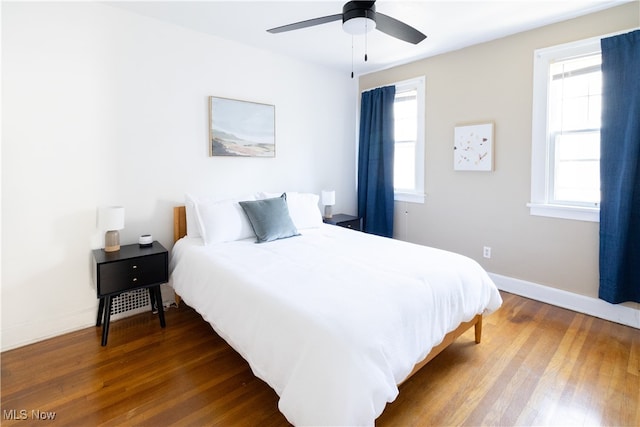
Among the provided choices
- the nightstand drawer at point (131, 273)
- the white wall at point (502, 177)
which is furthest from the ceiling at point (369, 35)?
the nightstand drawer at point (131, 273)

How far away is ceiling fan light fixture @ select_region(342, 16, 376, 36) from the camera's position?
6.70 ft

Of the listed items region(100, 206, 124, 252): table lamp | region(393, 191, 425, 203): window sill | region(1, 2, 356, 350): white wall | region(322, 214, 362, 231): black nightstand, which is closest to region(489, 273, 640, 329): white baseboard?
region(393, 191, 425, 203): window sill

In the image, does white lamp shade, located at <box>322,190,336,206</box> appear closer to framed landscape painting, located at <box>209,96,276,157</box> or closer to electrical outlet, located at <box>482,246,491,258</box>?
framed landscape painting, located at <box>209,96,276,157</box>

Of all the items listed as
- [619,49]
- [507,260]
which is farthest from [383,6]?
[507,260]

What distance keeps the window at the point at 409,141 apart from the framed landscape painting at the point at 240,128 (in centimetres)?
163

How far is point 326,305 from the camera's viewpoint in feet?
5.24

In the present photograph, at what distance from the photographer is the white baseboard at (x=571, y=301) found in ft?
8.80

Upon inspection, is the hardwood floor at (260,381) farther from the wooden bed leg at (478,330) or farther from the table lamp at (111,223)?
the table lamp at (111,223)

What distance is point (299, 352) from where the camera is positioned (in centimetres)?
146

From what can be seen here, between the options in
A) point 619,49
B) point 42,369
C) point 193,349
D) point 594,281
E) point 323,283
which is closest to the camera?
point 323,283

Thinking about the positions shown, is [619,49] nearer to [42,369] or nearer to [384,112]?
[384,112]

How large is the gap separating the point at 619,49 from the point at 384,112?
2229 mm

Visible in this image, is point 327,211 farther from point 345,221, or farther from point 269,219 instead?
point 269,219

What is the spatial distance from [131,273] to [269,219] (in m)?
1.16
